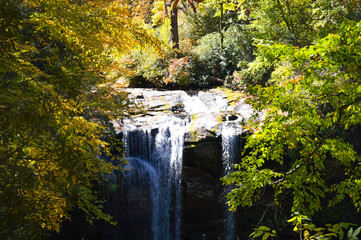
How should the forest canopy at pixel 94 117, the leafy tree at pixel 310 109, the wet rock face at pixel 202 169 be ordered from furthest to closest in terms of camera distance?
the wet rock face at pixel 202 169 < the leafy tree at pixel 310 109 < the forest canopy at pixel 94 117

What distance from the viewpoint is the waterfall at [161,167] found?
1016 cm

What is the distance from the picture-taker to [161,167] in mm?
10289

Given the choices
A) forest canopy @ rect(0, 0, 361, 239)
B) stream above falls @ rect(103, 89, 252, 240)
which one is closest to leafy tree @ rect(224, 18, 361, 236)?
forest canopy @ rect(0, 0, 361, 239)

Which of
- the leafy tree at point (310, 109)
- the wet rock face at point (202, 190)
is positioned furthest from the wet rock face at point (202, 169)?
the leafy tree at point (310, 109)

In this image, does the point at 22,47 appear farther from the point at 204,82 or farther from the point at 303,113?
the point at 204,82

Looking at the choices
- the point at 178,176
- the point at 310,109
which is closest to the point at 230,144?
the point at 178,176

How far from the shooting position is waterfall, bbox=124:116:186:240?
1016 cm

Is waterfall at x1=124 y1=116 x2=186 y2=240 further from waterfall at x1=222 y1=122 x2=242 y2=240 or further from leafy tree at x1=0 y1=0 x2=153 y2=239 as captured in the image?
leafy tree at x1=0 y1=0 x2=153 y2=239

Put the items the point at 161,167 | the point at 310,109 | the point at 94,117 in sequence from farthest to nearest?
1. the point at 161,167
2. the point at 94,117
3. the point at 310,109

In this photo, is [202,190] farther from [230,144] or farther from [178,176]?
[230,144]

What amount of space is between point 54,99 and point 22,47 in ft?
4.93

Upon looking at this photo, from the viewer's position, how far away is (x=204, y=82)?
14.7m

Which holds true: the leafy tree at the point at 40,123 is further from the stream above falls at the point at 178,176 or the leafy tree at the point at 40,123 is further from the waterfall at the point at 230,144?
the waterfall at the point at 230,144

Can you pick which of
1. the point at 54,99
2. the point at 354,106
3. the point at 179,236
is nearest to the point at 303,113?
the point at 354,106
